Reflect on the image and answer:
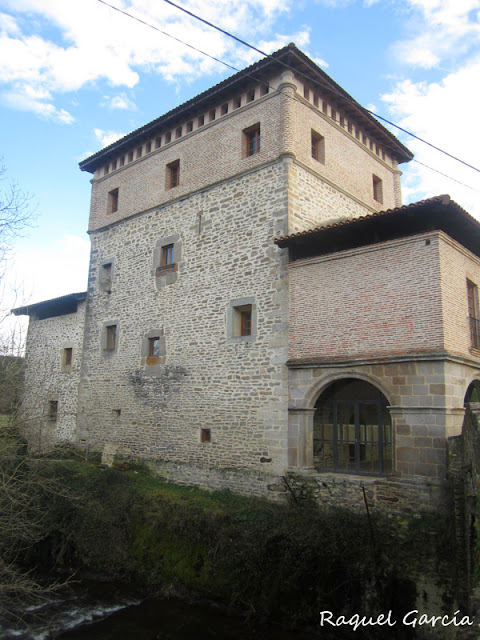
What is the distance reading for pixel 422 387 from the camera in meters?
8.64

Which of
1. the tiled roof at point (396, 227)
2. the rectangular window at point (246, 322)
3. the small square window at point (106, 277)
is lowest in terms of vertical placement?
the rectangular window at point (246, 322)

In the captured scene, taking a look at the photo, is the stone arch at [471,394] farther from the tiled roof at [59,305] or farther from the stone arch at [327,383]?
the tiled roof at [59,305]

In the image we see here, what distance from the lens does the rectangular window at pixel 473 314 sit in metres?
9.96

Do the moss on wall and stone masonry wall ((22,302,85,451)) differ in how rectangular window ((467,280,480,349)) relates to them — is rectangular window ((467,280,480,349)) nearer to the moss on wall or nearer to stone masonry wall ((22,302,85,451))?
the moss on wall

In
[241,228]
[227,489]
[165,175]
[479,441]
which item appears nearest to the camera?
[479,441]

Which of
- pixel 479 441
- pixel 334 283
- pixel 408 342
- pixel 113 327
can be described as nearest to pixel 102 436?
pixel 113 327

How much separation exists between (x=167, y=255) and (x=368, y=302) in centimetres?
685

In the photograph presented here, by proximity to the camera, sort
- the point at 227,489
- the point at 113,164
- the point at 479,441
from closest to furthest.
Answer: the point at 479,441
the point at 227,489
the point at 113,164

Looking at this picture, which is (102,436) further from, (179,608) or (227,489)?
(179,608)

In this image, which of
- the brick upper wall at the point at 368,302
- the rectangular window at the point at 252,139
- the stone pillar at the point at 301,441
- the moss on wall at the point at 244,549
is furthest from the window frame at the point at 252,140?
the moss on wall at the point at 244,549

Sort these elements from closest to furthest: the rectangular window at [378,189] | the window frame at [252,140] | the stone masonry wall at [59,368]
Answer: the window frame at [252,140] → the rectangular window at [378,189] → the stone masonry wall at [59,368]

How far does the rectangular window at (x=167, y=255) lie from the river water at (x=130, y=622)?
28.1ft

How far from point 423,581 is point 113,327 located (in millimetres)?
11373

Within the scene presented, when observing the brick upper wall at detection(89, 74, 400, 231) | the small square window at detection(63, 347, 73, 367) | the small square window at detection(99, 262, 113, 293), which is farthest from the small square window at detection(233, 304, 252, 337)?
the small square window at detection(63, 347, 73, 367)
